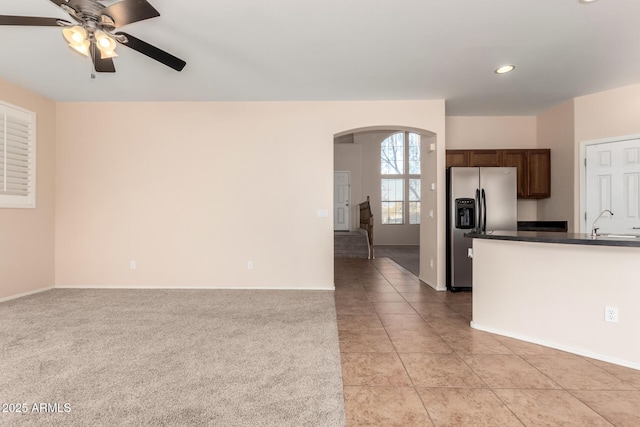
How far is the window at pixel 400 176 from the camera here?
428 inches

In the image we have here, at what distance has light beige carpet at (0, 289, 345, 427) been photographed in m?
Answer: 1.69

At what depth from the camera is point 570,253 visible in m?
2.48

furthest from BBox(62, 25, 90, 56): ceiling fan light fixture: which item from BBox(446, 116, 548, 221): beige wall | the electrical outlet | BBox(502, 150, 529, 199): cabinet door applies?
BBox(502, 150, 529, 199): cabinet door

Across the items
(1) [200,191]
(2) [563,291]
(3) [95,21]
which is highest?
(3) [95,21]

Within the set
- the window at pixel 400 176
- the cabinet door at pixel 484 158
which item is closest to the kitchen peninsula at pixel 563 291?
the cabinet door at pixel 484 158

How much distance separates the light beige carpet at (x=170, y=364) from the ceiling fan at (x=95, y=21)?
7.64 feet

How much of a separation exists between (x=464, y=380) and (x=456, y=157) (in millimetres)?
3614

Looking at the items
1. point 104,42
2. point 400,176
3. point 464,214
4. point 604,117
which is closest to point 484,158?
point 464,214

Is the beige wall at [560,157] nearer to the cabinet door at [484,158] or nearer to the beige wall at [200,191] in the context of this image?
the cabinet door at [484,158]

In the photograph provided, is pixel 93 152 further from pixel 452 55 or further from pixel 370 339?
pixel 452 55

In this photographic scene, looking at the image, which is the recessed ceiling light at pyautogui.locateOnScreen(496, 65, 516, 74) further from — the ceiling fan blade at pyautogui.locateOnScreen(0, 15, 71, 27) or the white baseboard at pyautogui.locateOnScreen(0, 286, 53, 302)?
the white baseboard at pyautogui.locateOnScreen(0, 286, 53, 302)

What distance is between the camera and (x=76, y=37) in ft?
6.95

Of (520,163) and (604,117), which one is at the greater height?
(604,117)

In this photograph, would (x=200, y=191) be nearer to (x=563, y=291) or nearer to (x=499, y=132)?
(x=563, y=291)
